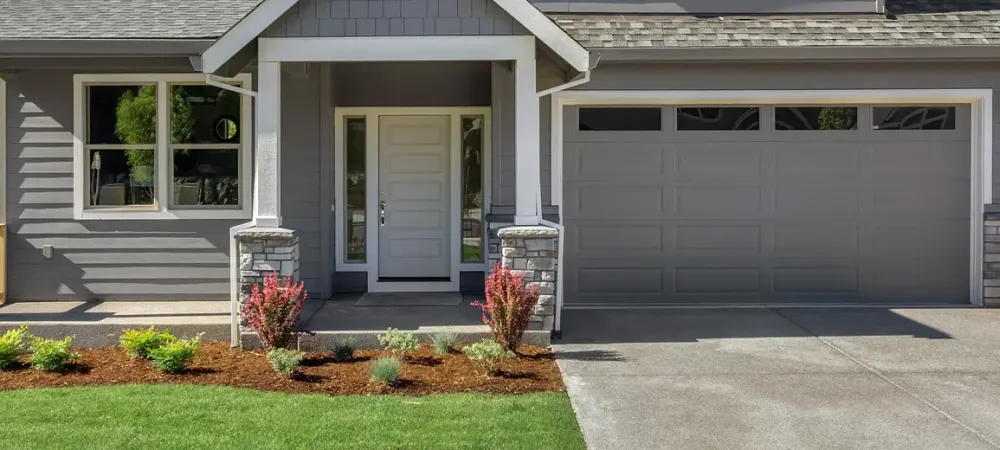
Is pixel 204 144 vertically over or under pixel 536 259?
over

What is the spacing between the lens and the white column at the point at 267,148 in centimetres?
675

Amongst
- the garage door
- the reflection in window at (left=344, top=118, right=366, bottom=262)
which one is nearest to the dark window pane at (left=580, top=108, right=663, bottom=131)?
the garage door

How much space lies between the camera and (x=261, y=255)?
6.63 metres

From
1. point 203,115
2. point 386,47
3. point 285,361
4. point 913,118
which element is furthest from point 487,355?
point 913,118

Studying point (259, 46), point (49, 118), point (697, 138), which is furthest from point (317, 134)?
point (697, 138)

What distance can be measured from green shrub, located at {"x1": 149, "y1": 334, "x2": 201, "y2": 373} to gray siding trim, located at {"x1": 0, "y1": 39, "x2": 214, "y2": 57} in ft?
9.95

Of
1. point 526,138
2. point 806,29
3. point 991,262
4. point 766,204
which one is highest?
point 806,29

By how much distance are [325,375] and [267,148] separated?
213 cm

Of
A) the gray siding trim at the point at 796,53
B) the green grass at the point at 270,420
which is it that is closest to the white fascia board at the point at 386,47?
the gray siding trim at the point at 796,53

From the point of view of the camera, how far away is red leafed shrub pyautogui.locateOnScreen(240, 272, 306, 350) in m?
6.22

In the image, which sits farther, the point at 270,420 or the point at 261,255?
the point at 261,255

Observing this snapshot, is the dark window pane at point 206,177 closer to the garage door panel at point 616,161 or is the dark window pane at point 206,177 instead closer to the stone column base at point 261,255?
the stone column base at point 261,255

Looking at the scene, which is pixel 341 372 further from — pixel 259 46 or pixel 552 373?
pixel 259 46

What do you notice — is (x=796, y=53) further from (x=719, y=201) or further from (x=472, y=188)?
(x=472, y=188)
